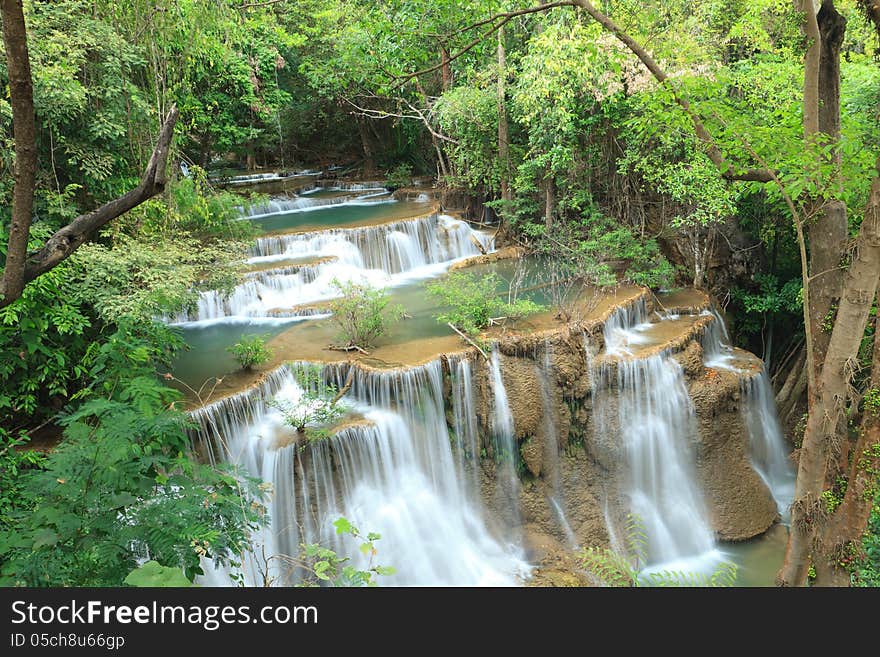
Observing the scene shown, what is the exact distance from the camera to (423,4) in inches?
222

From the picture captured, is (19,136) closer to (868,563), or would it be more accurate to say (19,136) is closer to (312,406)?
(312,406)

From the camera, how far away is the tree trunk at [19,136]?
2.82 meters

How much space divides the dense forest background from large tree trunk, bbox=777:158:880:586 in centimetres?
23

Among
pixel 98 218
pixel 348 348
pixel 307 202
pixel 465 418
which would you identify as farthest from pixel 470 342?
pixel 307 202

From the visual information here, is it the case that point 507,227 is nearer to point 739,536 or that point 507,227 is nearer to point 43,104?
point 739,536

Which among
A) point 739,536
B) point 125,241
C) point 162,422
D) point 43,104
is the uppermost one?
point 43,104

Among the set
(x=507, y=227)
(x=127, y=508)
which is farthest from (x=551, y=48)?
(x=127, y=508)

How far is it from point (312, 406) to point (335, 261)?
16.5 ft

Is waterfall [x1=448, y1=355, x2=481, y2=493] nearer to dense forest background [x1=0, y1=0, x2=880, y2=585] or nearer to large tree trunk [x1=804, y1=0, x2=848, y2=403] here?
dense forest background [x1=0, y1=0, x2=880, y2=585]

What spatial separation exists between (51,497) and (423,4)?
489 cm

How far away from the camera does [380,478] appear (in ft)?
25.3

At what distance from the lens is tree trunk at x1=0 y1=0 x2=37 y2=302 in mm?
2824

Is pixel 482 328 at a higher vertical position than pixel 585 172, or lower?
lower

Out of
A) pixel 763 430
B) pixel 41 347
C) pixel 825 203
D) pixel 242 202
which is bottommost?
pixel 763 430
